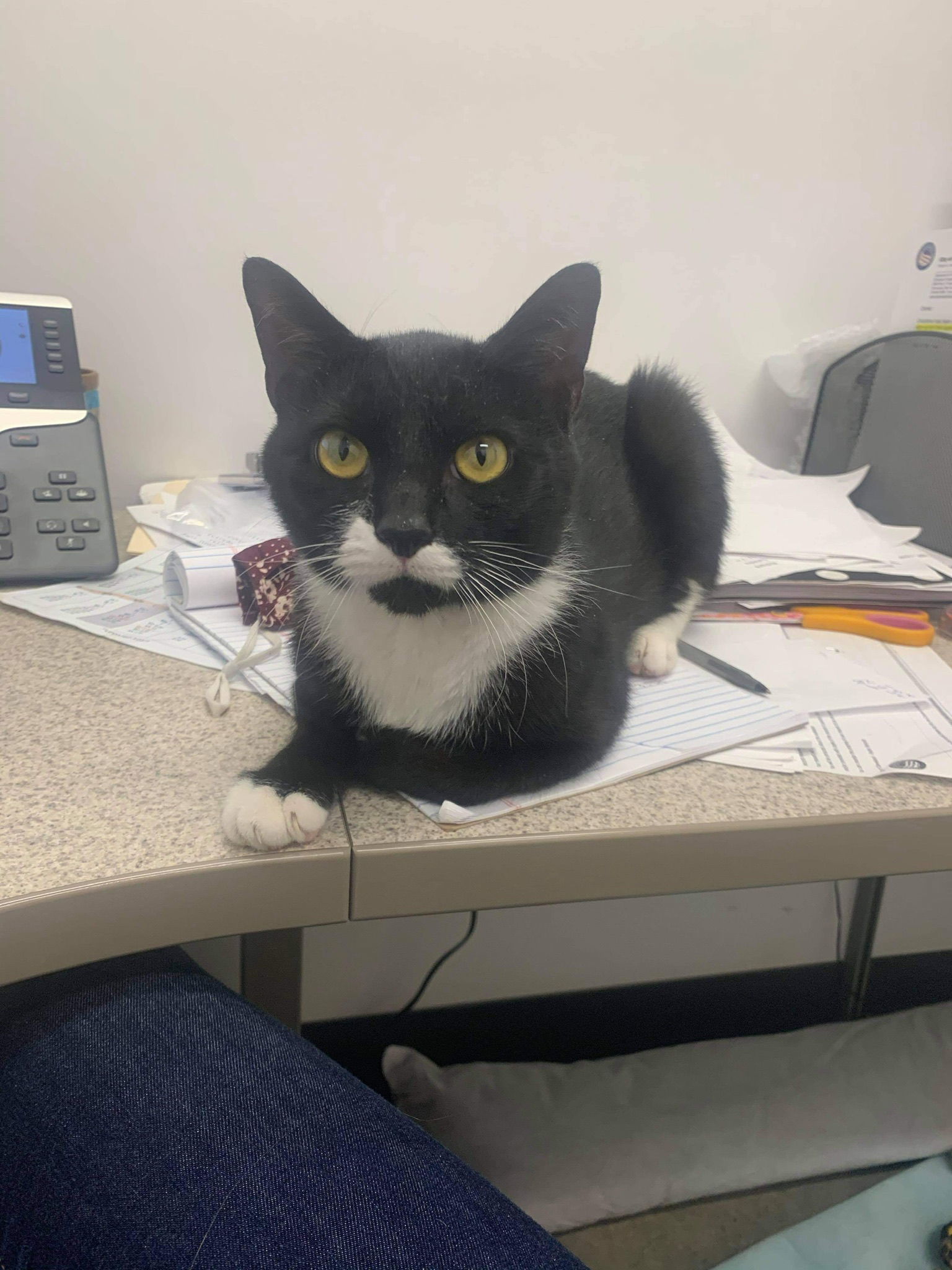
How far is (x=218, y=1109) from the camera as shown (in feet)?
1.61

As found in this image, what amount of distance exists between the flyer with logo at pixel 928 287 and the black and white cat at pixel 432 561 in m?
0.77

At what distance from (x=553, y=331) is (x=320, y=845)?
0.36 m

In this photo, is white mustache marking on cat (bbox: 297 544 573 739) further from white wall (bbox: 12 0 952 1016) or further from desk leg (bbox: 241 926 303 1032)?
white wall (bbox: 12 0 952 1016)

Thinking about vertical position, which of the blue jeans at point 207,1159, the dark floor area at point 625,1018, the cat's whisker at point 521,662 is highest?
the cat's whisker at point 521,662

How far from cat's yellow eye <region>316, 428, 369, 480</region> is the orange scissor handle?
0.56 m

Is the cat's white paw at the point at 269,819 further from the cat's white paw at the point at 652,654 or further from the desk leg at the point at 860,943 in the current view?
the desk leg at the point at 860,943

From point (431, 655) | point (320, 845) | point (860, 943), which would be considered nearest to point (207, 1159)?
point (320, 845)

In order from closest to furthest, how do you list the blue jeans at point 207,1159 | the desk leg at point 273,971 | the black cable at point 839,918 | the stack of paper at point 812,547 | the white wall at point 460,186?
1. the blue jeans at point 207,1159
2. the desk leg at point 273,971
3. the stack of paper at point 812,547
4. the white wall at point 460,186
5. the black cable at point 839,918

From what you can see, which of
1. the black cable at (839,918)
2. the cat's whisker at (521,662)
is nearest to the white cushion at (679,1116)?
the black cable at (839,918)

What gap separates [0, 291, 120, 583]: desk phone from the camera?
2.76 feet

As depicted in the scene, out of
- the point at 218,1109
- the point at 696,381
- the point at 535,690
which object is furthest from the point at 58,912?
the point at 696,381

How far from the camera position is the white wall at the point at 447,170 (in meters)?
1.01

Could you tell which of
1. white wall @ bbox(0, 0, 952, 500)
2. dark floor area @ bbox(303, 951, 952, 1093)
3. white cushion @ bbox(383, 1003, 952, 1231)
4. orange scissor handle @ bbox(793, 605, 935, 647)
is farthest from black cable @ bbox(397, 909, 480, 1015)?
white wall @ bbox(0, 0, 952, 500)

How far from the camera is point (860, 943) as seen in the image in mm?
1400
